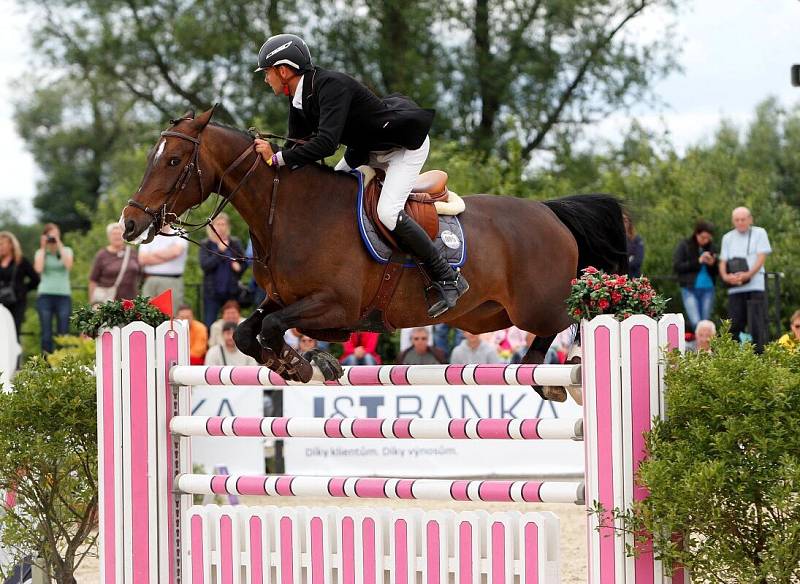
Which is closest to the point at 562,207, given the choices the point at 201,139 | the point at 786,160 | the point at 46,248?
the point at 201,139

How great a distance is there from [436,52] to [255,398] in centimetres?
1423

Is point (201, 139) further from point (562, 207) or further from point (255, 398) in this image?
point (255, 398)

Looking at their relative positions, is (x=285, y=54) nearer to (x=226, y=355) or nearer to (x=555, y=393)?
(x=555, y=393)

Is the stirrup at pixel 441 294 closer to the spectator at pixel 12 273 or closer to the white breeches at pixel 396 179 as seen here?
the white breeches at pixel 396 179

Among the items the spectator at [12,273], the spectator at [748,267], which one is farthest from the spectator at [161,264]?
the spectator at [748,267]

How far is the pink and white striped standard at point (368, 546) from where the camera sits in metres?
4.21

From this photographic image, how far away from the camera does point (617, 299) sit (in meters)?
4.17

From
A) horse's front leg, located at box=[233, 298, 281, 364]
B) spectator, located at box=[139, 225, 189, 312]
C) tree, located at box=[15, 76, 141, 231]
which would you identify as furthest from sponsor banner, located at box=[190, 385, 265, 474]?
tree, located at box=[15, 76, 141, 231]

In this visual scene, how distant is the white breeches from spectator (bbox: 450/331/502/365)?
475cm

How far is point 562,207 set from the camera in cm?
616

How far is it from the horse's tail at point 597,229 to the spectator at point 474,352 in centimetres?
372

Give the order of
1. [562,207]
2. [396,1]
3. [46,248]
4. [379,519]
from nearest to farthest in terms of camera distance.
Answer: [379,519] → [562,207] → [46,248] → [396,1]

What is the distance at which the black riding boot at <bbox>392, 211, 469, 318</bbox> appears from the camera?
16.7 ft

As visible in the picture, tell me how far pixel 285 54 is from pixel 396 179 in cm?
71
